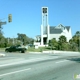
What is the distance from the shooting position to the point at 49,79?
473 inches

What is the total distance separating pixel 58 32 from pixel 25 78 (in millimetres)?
99987

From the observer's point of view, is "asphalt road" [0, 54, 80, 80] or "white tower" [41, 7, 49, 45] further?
"white tower" [41, 7, 49, 45]

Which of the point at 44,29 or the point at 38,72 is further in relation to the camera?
the point at 44,29

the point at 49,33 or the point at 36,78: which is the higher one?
the point at 49,33

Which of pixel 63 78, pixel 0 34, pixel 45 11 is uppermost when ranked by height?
pixel 45 11

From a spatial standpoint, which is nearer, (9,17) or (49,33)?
(9,17)

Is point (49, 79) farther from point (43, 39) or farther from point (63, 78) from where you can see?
point (43, 39)

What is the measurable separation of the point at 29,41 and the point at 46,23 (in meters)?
43.6

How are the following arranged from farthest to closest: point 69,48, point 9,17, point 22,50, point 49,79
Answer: point 69,48 → point 22,50 → point 9,17 → point 49,79

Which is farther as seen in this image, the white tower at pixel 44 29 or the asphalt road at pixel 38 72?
the white tower at pixel 44 29

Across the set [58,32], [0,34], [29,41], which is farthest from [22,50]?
[29,41]

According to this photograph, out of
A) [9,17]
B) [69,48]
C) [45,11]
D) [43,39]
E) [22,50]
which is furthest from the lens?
[43,39]

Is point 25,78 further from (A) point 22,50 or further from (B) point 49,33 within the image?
(B) point 49,33

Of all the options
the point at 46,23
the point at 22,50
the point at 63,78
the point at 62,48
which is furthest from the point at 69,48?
the point at 63,78
